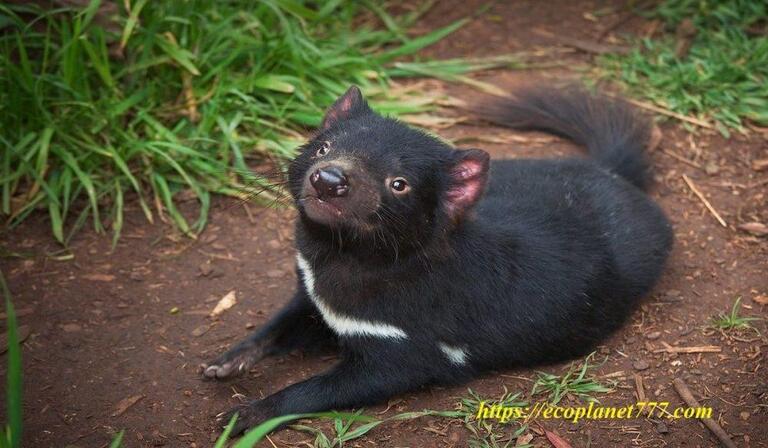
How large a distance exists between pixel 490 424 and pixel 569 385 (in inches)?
15.0

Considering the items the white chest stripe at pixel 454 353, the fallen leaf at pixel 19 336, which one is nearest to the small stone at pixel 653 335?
the white chest stripe at pixel 454 353

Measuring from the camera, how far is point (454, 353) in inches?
126

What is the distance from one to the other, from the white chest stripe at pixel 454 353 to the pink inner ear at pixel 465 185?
1.69 ft

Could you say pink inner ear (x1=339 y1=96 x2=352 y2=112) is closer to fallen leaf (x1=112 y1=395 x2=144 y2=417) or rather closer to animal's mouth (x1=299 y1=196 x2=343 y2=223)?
animal's mouth (x1=299 y1=196 x2=343 y2=223)

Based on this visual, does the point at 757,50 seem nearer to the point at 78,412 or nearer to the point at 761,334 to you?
the point at 761,334

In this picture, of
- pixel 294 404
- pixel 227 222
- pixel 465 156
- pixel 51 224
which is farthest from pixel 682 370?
pixel 51 224

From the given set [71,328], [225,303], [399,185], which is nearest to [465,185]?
[399,185]

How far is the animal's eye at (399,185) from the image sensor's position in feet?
9.31

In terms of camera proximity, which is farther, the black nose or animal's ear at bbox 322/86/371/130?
animal's ear at bbox 322/86/371/130

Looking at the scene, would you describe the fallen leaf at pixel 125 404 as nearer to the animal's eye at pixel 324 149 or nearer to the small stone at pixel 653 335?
the animal's eye at pixel 324 149

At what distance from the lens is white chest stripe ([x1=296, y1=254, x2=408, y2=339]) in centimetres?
307

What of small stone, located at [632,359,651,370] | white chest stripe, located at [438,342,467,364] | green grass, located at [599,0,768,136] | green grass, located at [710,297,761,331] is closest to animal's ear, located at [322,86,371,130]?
white chest stripe, located at [438,342,467,364]

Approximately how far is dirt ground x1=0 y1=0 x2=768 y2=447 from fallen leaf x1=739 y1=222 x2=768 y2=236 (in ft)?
0.09

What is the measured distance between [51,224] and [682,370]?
2871 mm
